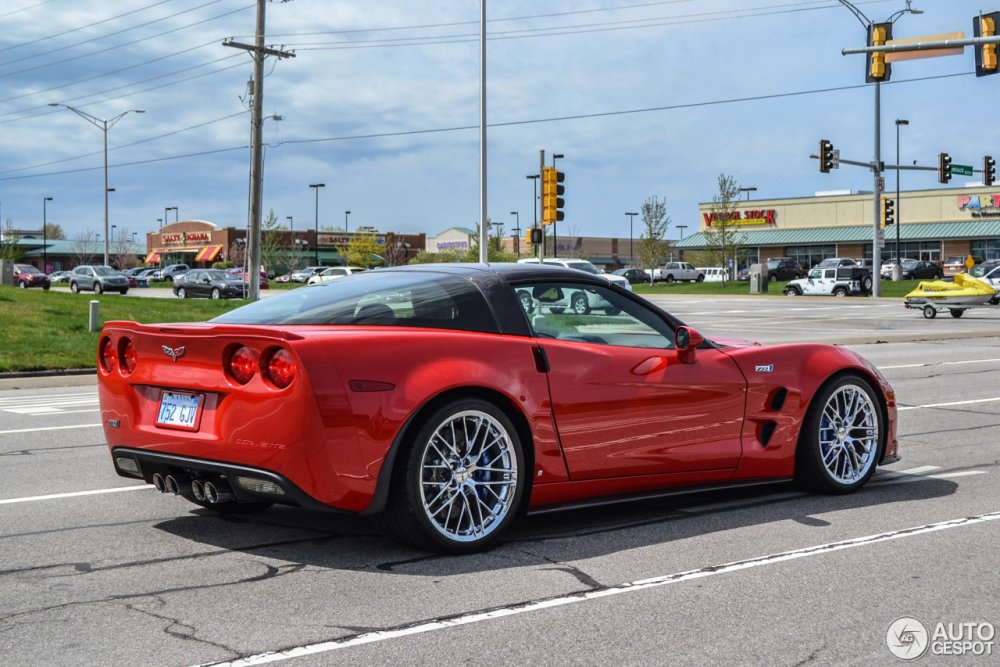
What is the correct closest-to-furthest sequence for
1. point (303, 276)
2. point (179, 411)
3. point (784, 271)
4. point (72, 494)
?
point (179, 411) < point (72, 494) < point (784, 271) < point (303, 276)

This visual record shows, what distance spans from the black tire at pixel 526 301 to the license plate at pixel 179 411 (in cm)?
169

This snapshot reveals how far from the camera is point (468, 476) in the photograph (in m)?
5.27

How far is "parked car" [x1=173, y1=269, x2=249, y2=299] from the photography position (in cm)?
5228

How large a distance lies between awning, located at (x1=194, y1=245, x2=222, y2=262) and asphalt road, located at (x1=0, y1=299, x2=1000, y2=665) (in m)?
106

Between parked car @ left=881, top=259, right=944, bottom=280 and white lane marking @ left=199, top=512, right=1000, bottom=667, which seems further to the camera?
parked car @ left=881, top=259, right=944, bottom=280

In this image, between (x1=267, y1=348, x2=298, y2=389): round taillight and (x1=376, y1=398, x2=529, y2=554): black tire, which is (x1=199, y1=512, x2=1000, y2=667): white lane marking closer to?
(x1=376, y1=398, x2=529, y2=554): black tire

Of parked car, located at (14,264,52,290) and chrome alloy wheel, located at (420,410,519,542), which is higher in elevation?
parked car, located at (14,264,52,290)

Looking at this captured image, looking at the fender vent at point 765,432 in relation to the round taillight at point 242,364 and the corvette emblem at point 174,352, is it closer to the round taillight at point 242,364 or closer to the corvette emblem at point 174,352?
the round taillight at point 242,364

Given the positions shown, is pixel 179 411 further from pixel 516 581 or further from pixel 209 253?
pixel 209 253

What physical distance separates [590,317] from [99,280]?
55405mm

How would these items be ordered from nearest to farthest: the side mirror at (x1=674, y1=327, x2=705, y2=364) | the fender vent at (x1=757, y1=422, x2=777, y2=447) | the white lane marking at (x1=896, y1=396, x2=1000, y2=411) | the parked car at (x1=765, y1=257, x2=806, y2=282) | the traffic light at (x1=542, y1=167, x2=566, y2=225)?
1. the side mirror at (x1=674, y1=327, x2=705, y2=364)
2. the fender vent at (x1=757, y1=422, x2=777, y2=447)
3. the white lane marking at (x1=896, y1=396, x2=1000, y2=411)
4. the traffic light at (x1=542, y1=167, x2=566, y2=225)
5. the parked car at (x1=765, y1=257, x2=806, y2=282)

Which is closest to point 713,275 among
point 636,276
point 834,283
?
point 636,276

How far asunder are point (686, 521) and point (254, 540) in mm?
2294

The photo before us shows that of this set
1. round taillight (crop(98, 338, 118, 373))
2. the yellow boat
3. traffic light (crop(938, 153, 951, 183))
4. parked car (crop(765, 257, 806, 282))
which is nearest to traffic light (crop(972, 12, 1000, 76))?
the yellow boat
